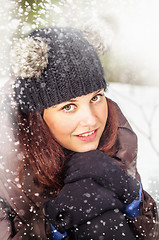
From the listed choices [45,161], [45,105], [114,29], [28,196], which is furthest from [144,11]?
[28,196]

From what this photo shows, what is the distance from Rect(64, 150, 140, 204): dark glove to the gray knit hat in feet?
0.57

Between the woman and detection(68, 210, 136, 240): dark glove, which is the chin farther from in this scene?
detection(68, 210, 136, 240): dark glove

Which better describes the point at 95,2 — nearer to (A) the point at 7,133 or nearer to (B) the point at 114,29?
(B) the point at 114,29

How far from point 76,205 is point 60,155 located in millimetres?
136

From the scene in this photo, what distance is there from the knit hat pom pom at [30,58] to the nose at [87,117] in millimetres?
138

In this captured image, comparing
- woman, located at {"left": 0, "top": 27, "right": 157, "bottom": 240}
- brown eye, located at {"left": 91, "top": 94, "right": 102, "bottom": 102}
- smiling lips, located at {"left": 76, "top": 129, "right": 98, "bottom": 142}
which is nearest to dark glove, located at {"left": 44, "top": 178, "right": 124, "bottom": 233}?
woman, located at {"left": 0, "top": 27, "right": 157, "bottom": 240}

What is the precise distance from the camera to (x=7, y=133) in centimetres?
67

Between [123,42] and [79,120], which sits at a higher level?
[123,42]

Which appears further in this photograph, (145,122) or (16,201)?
(145,122)

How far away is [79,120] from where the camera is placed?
24.2 inches

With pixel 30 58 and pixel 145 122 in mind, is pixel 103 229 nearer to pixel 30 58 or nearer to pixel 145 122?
pixel 145 122

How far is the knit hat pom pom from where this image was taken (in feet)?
1.90

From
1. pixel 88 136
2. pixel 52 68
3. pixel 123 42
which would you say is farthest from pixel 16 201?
pixel 123 42

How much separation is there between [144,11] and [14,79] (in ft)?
1.35
